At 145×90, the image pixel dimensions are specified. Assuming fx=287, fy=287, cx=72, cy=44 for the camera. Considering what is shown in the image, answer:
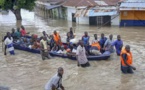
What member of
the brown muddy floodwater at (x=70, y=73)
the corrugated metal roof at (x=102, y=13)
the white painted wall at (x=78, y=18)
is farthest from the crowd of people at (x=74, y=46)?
the white painted wall at (x=78, y=18)

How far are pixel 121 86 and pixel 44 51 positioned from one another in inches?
201

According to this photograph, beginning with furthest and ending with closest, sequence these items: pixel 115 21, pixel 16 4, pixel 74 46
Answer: pixel 16 4 → pixel 115 21 → pixel 74 46

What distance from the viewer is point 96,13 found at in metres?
27.2

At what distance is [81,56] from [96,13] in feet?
51.2

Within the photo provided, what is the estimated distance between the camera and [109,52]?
14.1 m

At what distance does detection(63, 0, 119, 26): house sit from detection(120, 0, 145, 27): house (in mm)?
672

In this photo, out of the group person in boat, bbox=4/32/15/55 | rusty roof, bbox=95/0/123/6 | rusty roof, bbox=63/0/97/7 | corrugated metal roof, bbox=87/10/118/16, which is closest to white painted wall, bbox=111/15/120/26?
corrugated metal roof, bbox=87/10/118/16

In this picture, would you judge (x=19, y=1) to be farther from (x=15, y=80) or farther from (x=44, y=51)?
(x=15, y=80)

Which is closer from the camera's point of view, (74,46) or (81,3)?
(74,46)

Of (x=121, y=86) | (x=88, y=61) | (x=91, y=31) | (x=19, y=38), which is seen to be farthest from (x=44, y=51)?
(x=91, y=31)

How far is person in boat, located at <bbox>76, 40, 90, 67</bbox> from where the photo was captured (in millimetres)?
11887

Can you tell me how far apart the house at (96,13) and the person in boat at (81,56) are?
14.8 metres

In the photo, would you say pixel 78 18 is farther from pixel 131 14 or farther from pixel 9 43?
pixel 9 43

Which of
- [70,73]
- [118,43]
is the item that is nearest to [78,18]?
[118,43]
